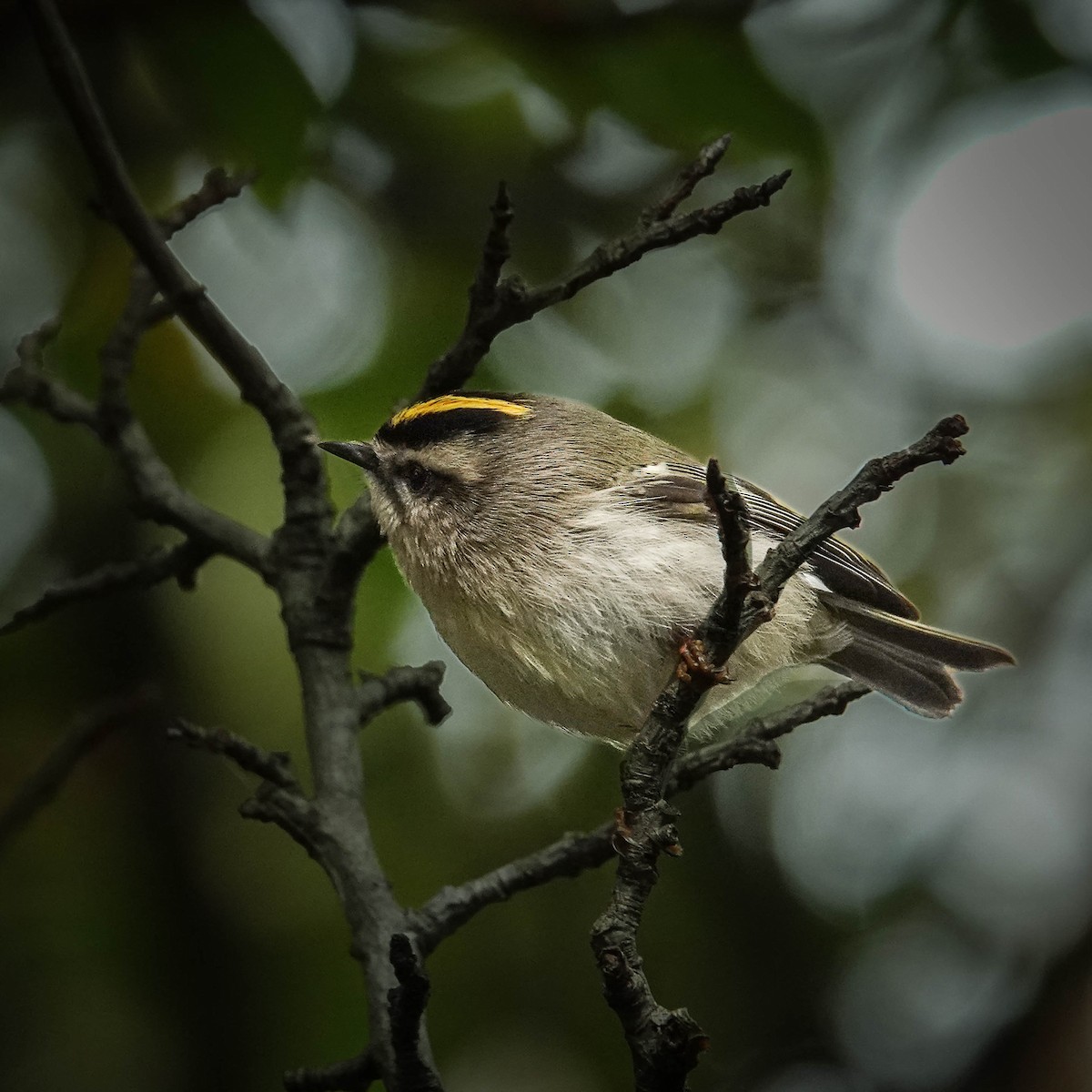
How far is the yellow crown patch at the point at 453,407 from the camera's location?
2832 mm

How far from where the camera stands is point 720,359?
14.2 feet

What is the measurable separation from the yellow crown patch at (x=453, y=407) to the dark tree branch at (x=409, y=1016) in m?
1.35

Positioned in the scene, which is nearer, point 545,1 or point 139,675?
point 545,1

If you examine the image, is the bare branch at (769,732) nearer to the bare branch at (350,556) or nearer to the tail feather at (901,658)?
the tail feather at (901,658)

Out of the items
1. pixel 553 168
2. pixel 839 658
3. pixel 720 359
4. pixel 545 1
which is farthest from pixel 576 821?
pixel 545 1

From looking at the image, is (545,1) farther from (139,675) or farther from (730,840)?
(730,840)

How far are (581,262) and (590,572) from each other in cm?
67

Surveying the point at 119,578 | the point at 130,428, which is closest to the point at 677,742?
the point at 119,578

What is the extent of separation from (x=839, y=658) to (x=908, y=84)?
6.38ft

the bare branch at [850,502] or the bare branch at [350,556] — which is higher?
the bare branch at [350,556]

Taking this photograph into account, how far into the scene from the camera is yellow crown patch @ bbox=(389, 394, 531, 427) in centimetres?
283

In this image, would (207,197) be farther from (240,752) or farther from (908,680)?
(908,680)

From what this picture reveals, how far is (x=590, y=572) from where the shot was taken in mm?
2734

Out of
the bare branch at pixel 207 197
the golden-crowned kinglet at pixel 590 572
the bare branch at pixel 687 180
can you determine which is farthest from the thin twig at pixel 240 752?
the bare branch at pixel 207 197
